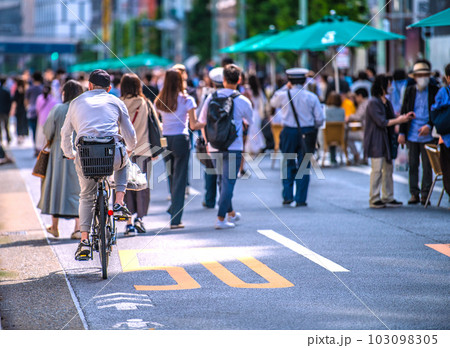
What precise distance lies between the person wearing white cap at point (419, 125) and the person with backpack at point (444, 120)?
1856 millimetres

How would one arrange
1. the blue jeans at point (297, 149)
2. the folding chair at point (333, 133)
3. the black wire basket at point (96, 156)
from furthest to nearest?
the folding chair at point (333, 133) < the blue jeans at point (297, 149) < the black wire basket at point (96, 156)

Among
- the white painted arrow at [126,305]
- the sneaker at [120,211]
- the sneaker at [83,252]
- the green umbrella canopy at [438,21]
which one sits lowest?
the white painted arrow at [126,305]

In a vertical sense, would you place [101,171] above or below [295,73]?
below

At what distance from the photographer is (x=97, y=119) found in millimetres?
8336

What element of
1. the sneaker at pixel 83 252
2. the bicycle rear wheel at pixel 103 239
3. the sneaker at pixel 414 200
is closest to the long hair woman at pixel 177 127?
the sneaker at pixel 83 252

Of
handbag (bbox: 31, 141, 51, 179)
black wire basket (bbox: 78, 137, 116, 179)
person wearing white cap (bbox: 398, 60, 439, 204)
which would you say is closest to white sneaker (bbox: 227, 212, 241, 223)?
handbag (bbox: 31, 141, 51, 179)

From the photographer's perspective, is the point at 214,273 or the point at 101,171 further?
the point at 214,273

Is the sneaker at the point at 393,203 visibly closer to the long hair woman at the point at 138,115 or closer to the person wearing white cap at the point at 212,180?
the person wearing white cap at the point at 212,180

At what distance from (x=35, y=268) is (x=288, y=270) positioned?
2349 millimetres

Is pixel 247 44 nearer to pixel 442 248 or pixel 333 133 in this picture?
pixel 333 133

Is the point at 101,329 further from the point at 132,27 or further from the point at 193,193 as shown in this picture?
the point at 132,27

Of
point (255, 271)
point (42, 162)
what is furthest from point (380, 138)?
point (255, 271)

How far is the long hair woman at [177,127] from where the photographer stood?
11508 millimetres

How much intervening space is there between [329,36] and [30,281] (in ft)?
31.9
